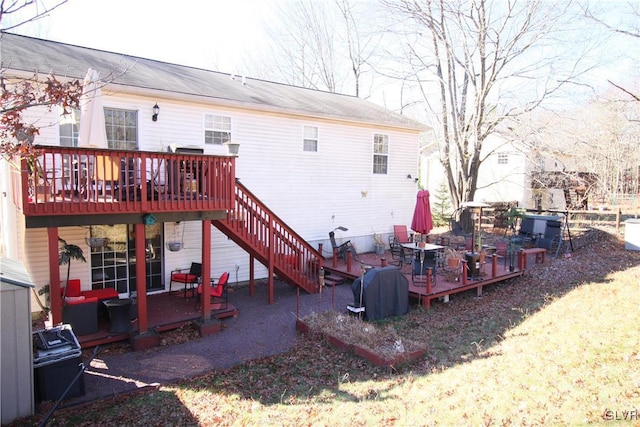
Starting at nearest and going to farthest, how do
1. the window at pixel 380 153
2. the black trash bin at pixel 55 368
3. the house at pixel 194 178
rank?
the black trash bin at pixel 55 368
the house at pixel 194 178
the window at pixel 380 153

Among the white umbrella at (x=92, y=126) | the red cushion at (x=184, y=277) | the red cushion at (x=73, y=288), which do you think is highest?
the white umbrella at (x=92, y=126)

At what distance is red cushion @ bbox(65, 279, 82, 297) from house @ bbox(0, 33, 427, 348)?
1.68 feet

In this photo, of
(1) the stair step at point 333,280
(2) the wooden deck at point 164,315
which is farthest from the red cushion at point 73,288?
(1) the stair step at point 333,280

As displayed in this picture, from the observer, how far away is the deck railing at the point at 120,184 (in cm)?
687

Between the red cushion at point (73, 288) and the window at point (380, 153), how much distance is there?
33.2 feet

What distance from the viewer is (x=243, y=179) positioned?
38.9 ft

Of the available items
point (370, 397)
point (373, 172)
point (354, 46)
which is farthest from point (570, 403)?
point (354, 46)

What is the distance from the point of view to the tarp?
9125 mm

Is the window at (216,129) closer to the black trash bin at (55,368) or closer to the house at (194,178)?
the house at (194,178)

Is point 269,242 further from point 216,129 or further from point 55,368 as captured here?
point 55,368

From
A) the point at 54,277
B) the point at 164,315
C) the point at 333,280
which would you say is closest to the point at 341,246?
the point at 333,280

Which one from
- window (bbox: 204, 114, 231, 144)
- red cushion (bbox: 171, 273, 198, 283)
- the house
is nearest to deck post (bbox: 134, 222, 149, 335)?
the house

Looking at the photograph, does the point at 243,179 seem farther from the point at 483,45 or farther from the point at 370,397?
the point at 483,45

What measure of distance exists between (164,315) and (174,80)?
21.2ft
